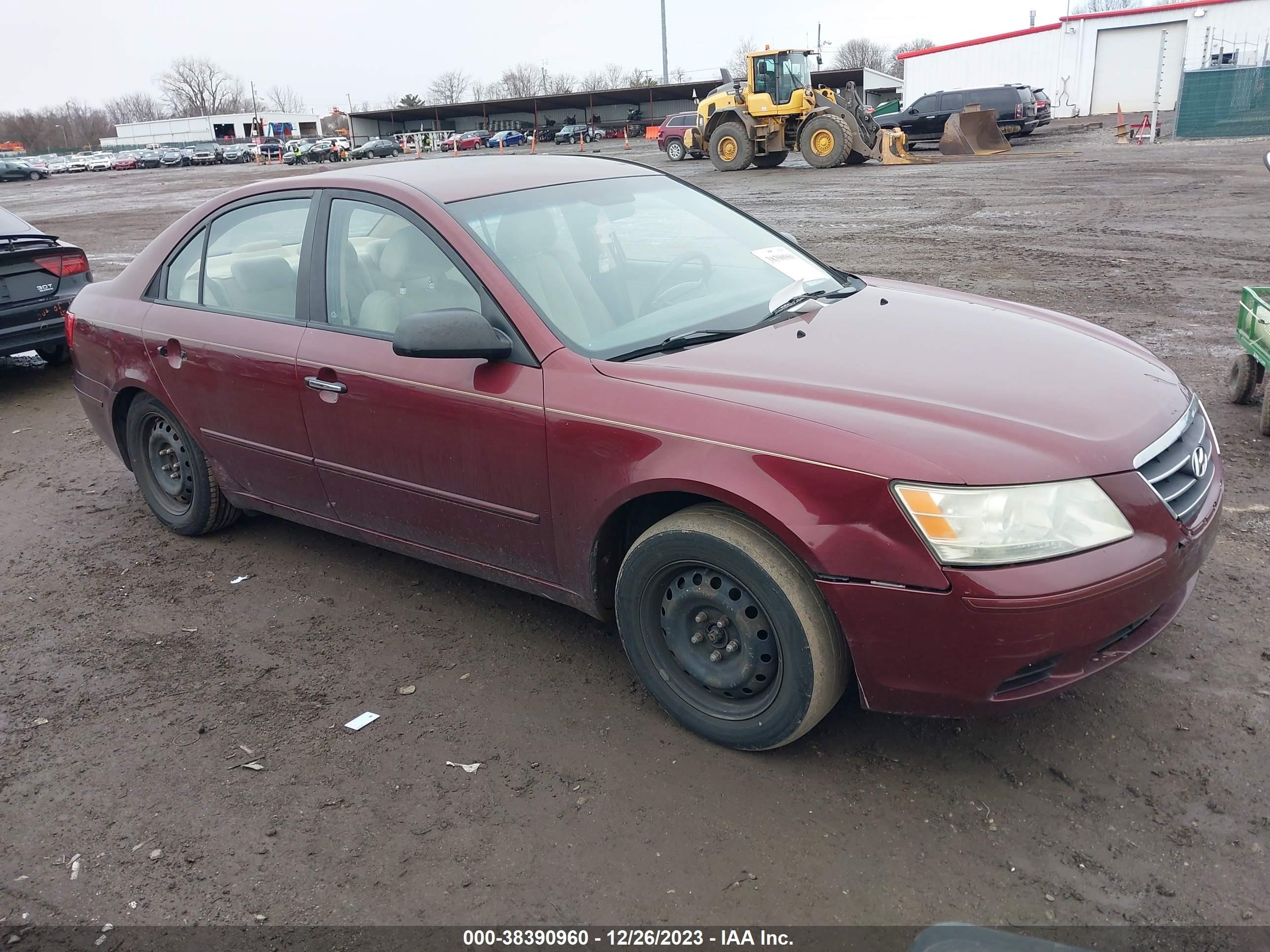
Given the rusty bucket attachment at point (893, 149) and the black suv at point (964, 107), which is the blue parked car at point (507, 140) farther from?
the rusty bucket attachment at point (893, 149)

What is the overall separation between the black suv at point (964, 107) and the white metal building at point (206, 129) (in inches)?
3183

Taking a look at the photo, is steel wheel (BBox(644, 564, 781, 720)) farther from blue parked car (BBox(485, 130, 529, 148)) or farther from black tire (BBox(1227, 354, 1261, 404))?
blue parked car (BBox(485, 130, 529, 148))

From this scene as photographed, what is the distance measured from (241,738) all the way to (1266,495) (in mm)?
4374

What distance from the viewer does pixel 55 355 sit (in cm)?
870

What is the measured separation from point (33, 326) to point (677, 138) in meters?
31.0

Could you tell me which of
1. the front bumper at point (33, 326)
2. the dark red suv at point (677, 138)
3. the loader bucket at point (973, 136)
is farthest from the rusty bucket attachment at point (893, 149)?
the front bumper at point (33, 326)

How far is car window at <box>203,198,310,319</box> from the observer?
12.9 feet

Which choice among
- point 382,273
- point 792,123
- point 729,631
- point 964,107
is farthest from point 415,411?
point 964,107

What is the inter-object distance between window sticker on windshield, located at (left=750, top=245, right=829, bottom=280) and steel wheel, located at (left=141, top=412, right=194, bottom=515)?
2784mm

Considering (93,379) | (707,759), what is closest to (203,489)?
(93,379)

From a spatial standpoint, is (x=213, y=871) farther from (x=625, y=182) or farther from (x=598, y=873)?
(x=625, y=182)

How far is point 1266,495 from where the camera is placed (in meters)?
4.43

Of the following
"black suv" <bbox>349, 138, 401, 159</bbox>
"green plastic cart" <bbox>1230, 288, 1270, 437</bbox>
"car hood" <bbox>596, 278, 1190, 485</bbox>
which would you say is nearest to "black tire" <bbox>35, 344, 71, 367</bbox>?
"car hood" <bbox>596, 278, 1190, 485</bbox>

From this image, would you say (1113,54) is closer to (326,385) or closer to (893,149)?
(893,149)
